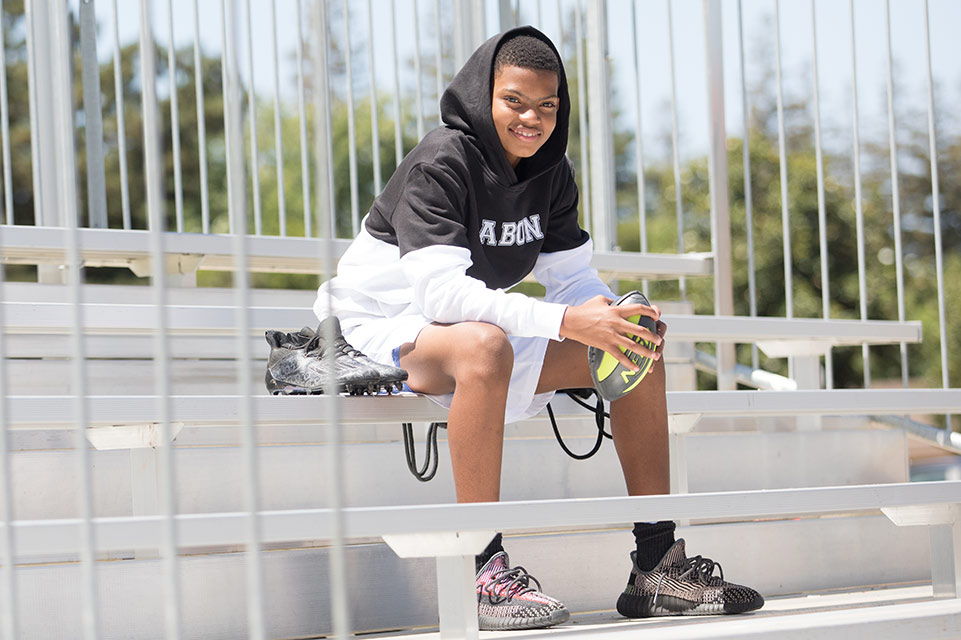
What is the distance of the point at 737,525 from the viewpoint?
2.29 m

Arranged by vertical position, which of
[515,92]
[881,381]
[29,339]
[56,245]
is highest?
[515,92]

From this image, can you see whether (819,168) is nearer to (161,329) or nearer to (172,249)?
(172,249)

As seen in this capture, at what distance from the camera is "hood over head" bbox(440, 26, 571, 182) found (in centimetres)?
204

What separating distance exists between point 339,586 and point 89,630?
251 millimetres

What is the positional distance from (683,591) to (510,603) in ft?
1.02

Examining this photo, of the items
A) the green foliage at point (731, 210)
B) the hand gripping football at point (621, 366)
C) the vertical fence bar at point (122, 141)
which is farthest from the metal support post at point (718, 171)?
the green foliage at point (731, 210)

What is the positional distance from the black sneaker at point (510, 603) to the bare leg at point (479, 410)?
0.14m

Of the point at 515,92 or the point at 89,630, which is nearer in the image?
the point at 89,630

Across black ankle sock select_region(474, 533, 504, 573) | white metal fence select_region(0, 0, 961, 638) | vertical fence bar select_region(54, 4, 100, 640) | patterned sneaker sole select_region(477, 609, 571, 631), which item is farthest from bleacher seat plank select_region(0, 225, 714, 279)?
vertical fence bar select_region(54, 4, 100, 640)

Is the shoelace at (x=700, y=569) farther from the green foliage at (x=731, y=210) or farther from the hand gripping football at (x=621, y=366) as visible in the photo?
the green foliage at (x=731, y=210)

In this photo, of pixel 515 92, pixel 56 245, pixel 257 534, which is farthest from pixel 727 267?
pixel 257 534

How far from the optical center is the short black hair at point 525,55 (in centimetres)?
206

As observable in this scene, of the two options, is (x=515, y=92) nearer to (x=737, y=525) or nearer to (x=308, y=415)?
(x=308, y=415)

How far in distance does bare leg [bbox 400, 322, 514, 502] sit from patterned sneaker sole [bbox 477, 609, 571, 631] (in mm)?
194
